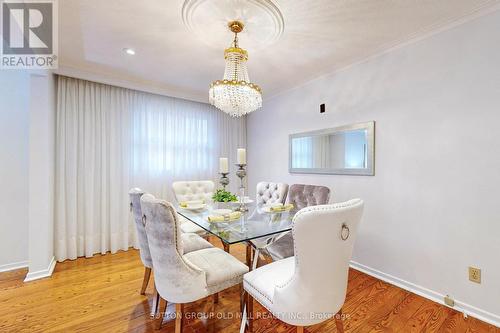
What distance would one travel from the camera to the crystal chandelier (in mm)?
1826

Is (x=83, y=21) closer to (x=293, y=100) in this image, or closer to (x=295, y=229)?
(x=295, y=229)

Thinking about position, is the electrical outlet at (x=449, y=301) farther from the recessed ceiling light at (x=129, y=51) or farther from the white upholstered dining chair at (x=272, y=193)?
the recessed ceiling light at (x=129, y=51)

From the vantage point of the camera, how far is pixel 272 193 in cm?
265

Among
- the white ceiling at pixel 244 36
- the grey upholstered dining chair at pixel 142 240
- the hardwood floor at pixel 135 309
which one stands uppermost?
the white ceiling at pixel 244 36

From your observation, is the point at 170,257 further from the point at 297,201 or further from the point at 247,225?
the point at 297,201

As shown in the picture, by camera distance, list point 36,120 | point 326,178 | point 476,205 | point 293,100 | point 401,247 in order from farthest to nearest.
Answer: point 293,100
point 326,178
point 36,120
point 401,247
point 476,205

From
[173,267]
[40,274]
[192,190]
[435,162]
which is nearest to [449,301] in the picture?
[435,162]

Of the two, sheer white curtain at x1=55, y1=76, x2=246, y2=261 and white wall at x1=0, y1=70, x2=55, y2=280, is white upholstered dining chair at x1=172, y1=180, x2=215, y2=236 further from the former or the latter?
white wall at x1=0, y1=70, x2=55, y2=280

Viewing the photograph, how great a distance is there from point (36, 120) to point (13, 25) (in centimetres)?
91

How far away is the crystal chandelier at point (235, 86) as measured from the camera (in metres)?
1.83

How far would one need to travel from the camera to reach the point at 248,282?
4.58 ft

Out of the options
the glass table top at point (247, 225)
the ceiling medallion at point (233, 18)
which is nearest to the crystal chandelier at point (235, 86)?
the ceiling medallion at point (233, 18)

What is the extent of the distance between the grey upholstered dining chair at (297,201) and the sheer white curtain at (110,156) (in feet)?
6.29

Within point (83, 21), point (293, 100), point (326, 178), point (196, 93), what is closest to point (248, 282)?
point (326, 178)
